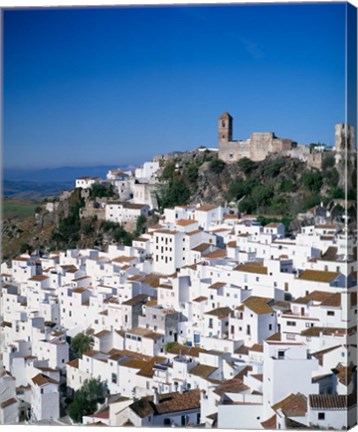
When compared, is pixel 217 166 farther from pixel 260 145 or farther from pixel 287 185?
pixel 287 185

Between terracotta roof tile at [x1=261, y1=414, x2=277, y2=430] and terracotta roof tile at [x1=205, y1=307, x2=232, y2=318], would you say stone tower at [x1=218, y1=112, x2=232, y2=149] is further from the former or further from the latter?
terracotta roof tile at [x1=261, y1=414, x2=277, y2=430]

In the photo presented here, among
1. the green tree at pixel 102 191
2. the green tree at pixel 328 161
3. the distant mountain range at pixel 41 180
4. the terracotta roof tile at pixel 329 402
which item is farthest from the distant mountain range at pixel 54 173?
the terracotta roof tile at pixel 329 402

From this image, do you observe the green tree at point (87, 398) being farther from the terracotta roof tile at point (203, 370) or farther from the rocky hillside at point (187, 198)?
the rocky hillside at point (187, 198)

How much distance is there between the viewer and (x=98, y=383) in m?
10.5

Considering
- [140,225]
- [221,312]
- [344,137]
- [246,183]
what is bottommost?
[221,312]

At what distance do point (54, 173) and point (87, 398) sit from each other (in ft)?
11.5

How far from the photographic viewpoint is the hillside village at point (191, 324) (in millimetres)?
8812

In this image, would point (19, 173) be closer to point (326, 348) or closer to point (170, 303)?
point (170, 303)

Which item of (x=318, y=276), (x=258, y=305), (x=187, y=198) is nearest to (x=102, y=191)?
(x=187, y=198)

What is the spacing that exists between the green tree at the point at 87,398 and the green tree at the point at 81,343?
0.98 m

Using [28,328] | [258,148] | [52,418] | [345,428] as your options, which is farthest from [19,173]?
[345,428]

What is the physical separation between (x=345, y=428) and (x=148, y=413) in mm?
1919

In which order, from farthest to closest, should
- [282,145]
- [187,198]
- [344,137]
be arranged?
[187,198] → [282,145] → [344,137]

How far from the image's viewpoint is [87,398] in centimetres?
1013
